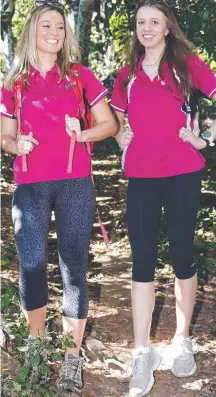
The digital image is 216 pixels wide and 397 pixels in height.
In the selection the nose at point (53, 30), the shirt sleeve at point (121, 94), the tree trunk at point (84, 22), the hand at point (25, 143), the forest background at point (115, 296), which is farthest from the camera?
the tree trunk at point (84, 22)

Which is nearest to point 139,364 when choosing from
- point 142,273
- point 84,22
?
point 142,273

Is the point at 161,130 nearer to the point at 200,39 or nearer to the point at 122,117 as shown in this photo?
the point at 122,117

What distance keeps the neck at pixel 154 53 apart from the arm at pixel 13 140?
0.90 metres

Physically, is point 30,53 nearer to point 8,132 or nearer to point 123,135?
point 8,132

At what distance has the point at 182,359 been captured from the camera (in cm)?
412

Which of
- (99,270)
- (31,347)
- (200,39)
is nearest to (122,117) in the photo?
(31,347)

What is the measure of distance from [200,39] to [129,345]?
3.09 metres

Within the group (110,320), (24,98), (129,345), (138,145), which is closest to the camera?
(24,98)

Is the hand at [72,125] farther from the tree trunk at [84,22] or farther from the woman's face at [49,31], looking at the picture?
the tree trunk at [84,22]

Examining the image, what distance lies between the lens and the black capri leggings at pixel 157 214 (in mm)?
3764

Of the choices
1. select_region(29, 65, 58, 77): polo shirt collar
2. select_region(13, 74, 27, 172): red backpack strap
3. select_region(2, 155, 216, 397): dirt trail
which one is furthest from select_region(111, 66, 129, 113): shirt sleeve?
select_region(2, 155, 216, 397): dirt trail

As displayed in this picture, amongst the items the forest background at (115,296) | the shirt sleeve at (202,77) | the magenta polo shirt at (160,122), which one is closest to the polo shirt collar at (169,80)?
the magenta polo shirt at (160,122)

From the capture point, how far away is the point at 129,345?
15.5 ft

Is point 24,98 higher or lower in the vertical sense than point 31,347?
higher
